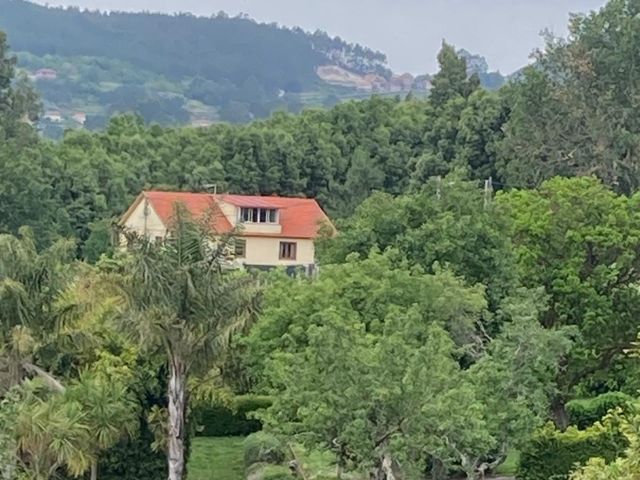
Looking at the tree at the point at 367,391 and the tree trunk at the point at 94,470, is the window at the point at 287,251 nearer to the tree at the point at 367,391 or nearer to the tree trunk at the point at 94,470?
the tree trunk at the point at 94,470

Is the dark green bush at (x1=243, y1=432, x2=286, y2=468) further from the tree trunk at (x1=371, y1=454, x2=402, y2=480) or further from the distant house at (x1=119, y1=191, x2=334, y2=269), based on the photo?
the distant house at (x1=119, y1=191, x2=334, y2=269)

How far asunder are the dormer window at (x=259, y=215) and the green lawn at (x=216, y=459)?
23174 millimetres

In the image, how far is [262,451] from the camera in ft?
90.2

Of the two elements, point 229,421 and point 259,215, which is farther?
point 259,215

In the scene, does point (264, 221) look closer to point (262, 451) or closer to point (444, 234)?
point (444, 234)

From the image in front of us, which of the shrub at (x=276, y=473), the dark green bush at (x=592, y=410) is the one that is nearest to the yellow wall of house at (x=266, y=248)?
the dark green bush at (x=592, y=410)

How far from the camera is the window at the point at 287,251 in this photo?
56.1 metres

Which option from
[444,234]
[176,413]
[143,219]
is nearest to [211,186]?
[143,219]

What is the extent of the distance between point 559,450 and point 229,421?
10721 mm

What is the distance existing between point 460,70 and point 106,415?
1917 inches

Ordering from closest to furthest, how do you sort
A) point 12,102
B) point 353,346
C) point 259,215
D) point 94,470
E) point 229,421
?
point 353,346 → point 94,470 → point 229,421 → point 259,215 → point 12,102

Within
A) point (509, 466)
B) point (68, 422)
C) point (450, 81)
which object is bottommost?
point (509, 466)

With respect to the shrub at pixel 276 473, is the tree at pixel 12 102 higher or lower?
higher

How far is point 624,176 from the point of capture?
5294cm
